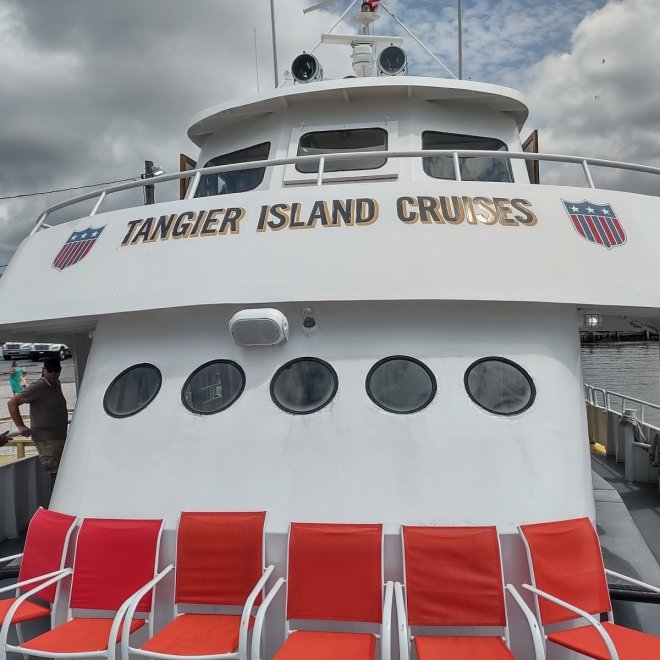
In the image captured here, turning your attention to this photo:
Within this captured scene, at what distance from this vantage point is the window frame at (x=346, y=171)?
18.7 ft

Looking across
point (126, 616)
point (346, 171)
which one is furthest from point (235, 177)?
point (126, 616)

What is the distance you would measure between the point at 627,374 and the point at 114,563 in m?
36.3

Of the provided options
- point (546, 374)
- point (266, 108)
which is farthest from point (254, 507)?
point (266, 108)

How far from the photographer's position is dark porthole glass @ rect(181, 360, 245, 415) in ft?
14.0

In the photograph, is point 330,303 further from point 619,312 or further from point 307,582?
point 619,312

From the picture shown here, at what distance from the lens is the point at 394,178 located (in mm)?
5746

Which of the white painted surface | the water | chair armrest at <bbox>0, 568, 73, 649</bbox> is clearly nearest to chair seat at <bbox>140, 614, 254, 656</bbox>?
the white painted surface

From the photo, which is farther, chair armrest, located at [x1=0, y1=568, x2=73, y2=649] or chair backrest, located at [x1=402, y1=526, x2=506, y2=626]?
chair backrest, located at [x1=402, y1=526, x2=506, y2=626]

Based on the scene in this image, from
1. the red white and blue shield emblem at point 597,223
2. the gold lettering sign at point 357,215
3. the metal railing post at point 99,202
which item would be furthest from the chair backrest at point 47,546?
the red white and blue shield emblem at point 597,223

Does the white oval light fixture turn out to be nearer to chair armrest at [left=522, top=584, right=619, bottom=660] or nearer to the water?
chair armrest at [left=522, top=584, right=619, bottom=660]

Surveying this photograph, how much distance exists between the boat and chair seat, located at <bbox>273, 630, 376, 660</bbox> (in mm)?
384

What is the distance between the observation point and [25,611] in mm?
3676

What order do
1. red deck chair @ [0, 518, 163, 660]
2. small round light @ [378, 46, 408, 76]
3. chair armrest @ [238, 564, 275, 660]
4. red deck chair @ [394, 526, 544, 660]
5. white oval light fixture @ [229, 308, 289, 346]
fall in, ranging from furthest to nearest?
small round light @ [378, 46, 408, 76] → white oval light fixture @ [229, 308, 289, 346] → red deck chair @ [0, 518, 163, 660] → red deck chair @ [394, 526, 544, 660] → chair armrest @ [238, 564, 275, 660]

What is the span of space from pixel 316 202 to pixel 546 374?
6.97 ft
